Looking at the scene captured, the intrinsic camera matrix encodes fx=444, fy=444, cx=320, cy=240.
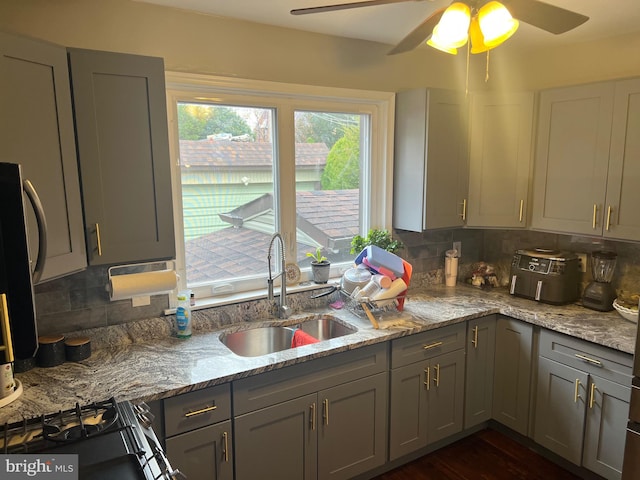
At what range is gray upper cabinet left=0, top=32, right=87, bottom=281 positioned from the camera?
1437 mm

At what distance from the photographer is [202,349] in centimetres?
210

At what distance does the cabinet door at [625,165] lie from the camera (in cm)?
233

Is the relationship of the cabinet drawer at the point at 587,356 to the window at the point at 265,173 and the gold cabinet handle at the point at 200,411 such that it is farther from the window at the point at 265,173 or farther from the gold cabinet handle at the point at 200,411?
the gold cabinet handle at the point at 200,411

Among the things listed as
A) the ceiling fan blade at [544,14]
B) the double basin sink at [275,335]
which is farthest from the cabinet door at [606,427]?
the ceiling fan blade at [544,14]

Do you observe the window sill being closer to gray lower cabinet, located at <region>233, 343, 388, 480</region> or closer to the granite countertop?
the granite countertop

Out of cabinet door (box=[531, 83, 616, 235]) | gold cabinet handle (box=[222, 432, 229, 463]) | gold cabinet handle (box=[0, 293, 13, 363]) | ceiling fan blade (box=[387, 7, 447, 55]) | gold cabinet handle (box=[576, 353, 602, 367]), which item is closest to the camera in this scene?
gold cabinet handle (box=[0, 293, 13, 363])

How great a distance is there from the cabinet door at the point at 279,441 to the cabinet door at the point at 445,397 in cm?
79

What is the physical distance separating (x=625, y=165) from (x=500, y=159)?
26.8 inches

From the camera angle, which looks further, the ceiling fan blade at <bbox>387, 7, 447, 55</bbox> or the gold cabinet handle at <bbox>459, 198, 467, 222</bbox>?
the gold cabinet handle at <bbox>459, 198, 467, 222</bbox>

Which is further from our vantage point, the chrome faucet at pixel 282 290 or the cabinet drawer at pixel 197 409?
the chrome faucet at pixel 282 290

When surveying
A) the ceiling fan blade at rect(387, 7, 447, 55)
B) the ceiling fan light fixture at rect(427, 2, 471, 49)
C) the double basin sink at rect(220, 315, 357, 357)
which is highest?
the ceiling fan blade at rect(387, 7, 447, 55)

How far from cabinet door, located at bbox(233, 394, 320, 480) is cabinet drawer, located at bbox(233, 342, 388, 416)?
0.04 m

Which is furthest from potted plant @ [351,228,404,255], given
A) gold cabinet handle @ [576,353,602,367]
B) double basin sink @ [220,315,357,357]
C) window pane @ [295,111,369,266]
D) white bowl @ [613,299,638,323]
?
white bowl @ [613,299,638,323]

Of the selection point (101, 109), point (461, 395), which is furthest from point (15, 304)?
point (461, 395)
